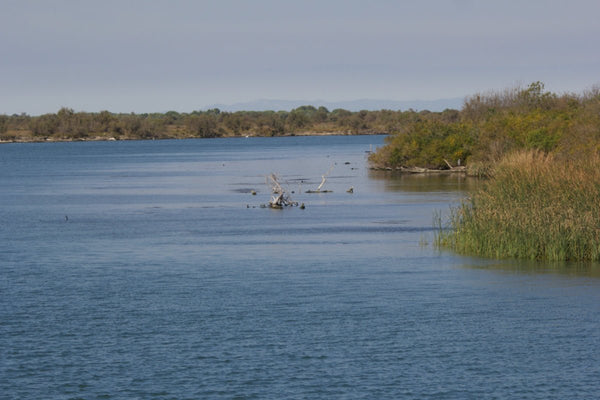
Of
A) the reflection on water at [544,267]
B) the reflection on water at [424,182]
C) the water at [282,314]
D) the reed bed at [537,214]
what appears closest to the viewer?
the water at [282,314]

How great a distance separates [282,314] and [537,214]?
10754mm

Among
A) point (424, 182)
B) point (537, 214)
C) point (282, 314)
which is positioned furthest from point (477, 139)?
point (282, 314)

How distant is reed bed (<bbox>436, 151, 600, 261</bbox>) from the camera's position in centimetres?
3080

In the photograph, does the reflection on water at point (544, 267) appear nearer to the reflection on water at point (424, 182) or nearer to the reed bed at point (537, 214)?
the reed bed at point (537, 214)

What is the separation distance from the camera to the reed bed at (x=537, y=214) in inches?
1212

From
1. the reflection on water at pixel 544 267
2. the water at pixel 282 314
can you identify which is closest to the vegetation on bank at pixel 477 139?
the water at pixel 282 314

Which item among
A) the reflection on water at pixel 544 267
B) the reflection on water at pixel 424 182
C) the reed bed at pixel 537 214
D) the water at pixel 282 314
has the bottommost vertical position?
the water at pixel 282 314

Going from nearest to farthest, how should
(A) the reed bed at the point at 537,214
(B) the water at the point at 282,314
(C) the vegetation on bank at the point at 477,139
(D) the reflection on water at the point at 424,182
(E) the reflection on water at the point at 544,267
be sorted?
(B) the water at the point at 282,314 < (E) the reflection on water at the point at 544,267 < (A) the reed bed at the point at 537,214 < (D) the reflection on water at the point at 424,182 < (C) the vegetation on bank at the point at 477,139

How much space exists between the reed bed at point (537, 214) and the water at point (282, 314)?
2.94ft

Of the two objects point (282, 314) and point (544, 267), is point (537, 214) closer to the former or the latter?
point (544, 267)

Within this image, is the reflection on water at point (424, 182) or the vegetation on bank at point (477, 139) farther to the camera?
the vegetation on bank at point (477, 139)

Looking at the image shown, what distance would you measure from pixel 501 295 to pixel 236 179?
181 ft

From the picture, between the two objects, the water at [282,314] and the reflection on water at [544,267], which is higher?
the reflection on water at [544,267]

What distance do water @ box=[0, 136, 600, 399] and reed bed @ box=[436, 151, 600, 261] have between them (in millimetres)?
896
